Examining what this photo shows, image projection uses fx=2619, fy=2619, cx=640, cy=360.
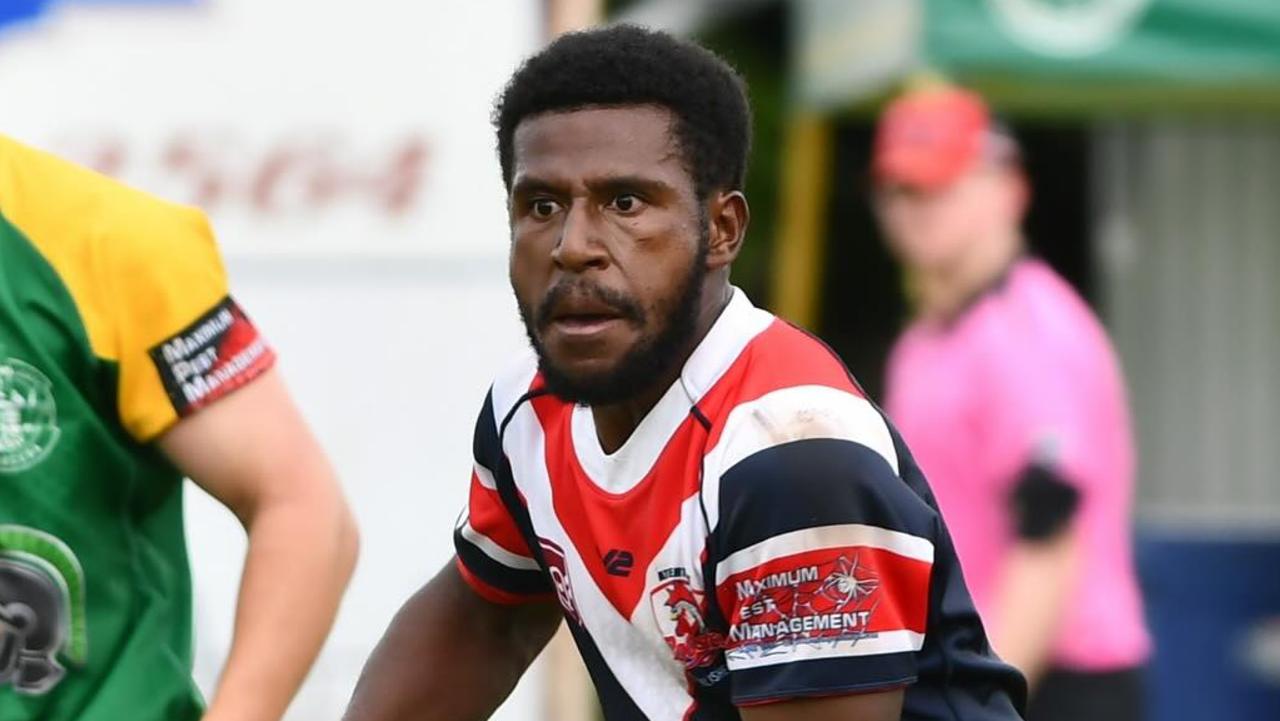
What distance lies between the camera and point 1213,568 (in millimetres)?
8641

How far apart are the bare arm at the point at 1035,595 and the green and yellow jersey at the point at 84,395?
2.62 meters

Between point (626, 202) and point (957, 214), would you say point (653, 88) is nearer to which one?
point (626, 202)

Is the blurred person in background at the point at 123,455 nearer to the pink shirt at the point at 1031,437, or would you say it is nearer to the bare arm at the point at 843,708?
the bare arm at the point at 843,708

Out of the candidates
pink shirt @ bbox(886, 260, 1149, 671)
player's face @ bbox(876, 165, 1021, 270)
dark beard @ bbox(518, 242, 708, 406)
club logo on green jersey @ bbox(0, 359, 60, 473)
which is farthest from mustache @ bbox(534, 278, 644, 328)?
player's face @ bbox(876, 165, 1021, 270)

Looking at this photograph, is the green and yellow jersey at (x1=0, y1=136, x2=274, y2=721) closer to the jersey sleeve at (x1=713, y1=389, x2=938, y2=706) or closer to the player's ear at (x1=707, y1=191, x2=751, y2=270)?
the player's ear at (x1=707, y1=191, x2=751, y2=270)

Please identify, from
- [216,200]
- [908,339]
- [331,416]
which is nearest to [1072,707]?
[908,339]

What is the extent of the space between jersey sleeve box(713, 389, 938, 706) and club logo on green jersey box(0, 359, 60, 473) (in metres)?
1.03

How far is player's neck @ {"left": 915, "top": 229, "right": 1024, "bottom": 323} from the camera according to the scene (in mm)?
5973

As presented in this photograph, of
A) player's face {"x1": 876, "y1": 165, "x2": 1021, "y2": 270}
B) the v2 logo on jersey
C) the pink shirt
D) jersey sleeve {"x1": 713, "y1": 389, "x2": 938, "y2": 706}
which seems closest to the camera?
jersey sleeve {"x1": 713, "y1": 389, "x2": 938, "y2": 706}

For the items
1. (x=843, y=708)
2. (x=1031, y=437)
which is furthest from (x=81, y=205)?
(x=1031, y=437)

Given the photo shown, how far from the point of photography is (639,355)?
291cm

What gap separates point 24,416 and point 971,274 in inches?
121

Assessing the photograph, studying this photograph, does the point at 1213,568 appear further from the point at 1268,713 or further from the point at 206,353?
the point at 206,353

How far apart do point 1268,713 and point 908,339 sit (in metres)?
2.99
